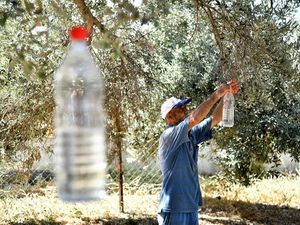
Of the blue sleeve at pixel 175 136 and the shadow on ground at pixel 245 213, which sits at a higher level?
the blue sleeve at pixel 175 136

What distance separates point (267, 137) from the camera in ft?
35.8

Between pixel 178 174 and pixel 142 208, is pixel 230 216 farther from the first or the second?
pixel 178 174

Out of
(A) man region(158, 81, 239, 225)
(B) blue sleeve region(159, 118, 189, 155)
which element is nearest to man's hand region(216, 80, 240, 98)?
(A) man region(158, 81, 239, 225)

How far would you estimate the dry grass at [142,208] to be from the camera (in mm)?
8914

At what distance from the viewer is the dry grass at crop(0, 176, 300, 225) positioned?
8.91 metres

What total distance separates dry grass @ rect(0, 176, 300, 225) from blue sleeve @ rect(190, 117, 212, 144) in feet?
12.7

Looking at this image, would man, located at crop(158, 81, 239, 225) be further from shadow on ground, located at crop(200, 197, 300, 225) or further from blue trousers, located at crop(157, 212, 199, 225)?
shadow on ground, located at crop(200, 197, 300, 225)

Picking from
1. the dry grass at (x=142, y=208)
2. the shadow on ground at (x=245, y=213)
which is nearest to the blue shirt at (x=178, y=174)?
the dry grass at (x=142, y=208)

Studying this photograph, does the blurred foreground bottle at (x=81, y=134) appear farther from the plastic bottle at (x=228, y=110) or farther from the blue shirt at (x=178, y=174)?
the plastic bottle at (x=228, y=110)

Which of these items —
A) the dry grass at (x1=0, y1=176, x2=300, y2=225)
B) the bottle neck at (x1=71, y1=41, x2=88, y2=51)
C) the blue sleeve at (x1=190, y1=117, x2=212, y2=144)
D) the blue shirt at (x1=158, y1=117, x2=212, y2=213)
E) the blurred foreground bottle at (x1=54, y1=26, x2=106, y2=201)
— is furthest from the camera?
the dry grass at (x1=0, y1=176, x2=300, y2=225)

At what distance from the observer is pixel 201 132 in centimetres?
496

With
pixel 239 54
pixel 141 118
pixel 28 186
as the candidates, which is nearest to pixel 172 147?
pixel 239 54

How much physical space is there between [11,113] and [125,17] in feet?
14.8

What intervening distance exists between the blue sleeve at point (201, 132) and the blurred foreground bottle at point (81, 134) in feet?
6.78
